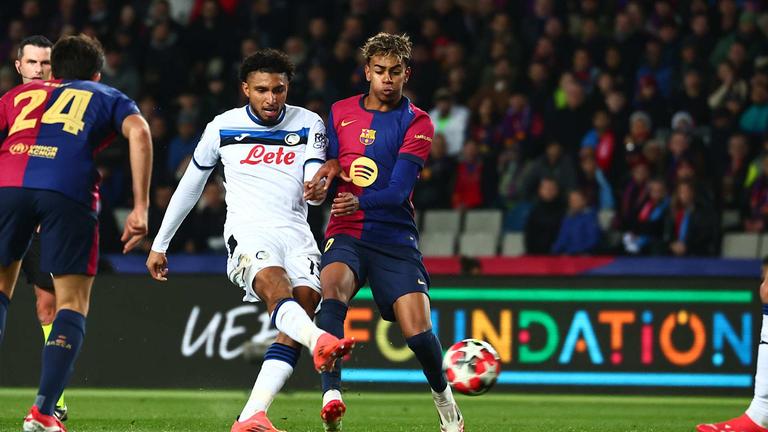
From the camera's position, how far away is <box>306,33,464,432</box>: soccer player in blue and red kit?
7.22m

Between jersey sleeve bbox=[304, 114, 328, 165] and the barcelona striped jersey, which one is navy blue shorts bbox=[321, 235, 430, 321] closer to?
the barcelona striped jersey

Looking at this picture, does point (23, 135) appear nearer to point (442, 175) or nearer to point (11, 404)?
point (11, 404)

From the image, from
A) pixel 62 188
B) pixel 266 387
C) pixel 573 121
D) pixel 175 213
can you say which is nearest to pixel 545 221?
pixel 573 121

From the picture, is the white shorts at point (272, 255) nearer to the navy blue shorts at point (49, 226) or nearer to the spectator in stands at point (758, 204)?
the navy blue shorts at point (49, 226)

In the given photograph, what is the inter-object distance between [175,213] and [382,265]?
1.17 meters

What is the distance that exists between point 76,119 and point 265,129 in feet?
3.69

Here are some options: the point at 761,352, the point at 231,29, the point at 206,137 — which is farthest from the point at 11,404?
the point at 231,29

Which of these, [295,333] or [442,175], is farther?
[442,175]

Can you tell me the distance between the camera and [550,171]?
15.0 meters

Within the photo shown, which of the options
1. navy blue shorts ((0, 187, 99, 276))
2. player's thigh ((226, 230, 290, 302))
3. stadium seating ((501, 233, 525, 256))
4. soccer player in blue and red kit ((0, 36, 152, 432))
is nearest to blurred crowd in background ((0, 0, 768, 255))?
stadium seating ((501, 233, 525, 256))

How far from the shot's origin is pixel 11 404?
9914mm

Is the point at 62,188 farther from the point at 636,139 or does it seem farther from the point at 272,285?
the point at 636,139

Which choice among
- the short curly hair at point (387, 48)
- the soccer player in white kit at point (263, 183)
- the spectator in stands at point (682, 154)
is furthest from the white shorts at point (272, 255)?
the spectator in stands at point (682, 154)

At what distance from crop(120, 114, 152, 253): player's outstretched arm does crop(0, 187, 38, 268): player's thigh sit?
A: 48 centimetres
